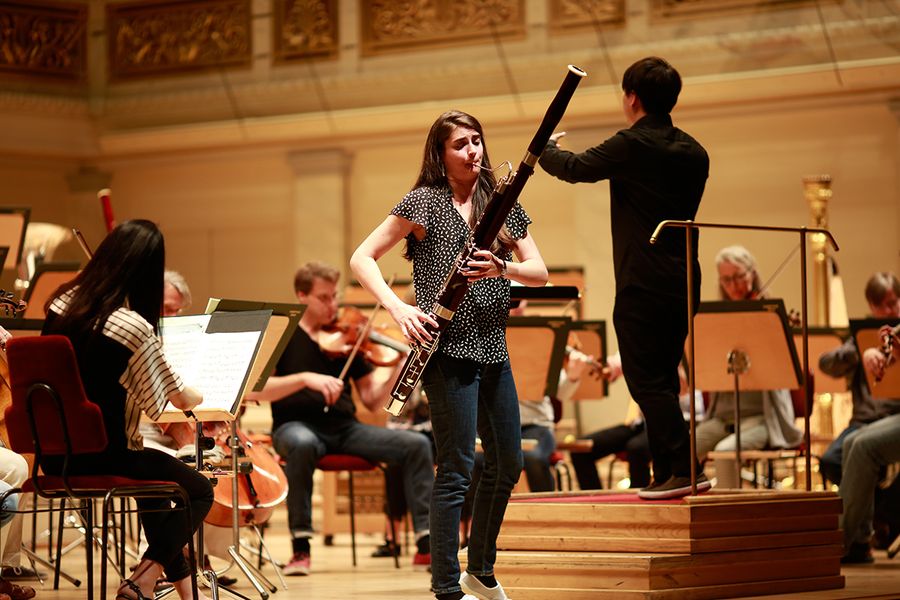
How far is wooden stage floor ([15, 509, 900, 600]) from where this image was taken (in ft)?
13.8

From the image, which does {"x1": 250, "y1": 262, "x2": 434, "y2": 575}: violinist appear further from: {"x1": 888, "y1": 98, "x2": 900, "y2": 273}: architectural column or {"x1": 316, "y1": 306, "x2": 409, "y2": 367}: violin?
{"x1": 888, "y1": 98, "x2": 900, "y2": 273}: architectural column

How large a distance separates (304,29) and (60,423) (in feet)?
23.1

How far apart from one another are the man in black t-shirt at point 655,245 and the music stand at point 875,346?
160cm

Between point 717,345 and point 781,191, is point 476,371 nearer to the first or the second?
point 717,345

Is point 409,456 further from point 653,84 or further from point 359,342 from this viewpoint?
point 653,84

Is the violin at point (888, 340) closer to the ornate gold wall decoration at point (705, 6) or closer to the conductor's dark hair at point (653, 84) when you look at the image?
the conductor's dark hair at point (653, 84)

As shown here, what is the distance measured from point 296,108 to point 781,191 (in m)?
3.61

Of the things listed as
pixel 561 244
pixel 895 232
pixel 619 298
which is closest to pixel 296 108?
pixel 561 244

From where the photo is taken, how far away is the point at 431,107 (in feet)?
30.7

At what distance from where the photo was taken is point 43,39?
10.3 m

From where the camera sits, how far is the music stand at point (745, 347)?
5.14 metres

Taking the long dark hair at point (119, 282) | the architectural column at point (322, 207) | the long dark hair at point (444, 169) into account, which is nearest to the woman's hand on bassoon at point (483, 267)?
the long dark hair at point (444, 169)

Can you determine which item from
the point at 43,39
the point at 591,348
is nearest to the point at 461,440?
the point at 591,348

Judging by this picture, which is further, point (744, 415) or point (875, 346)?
point (744, 415)
